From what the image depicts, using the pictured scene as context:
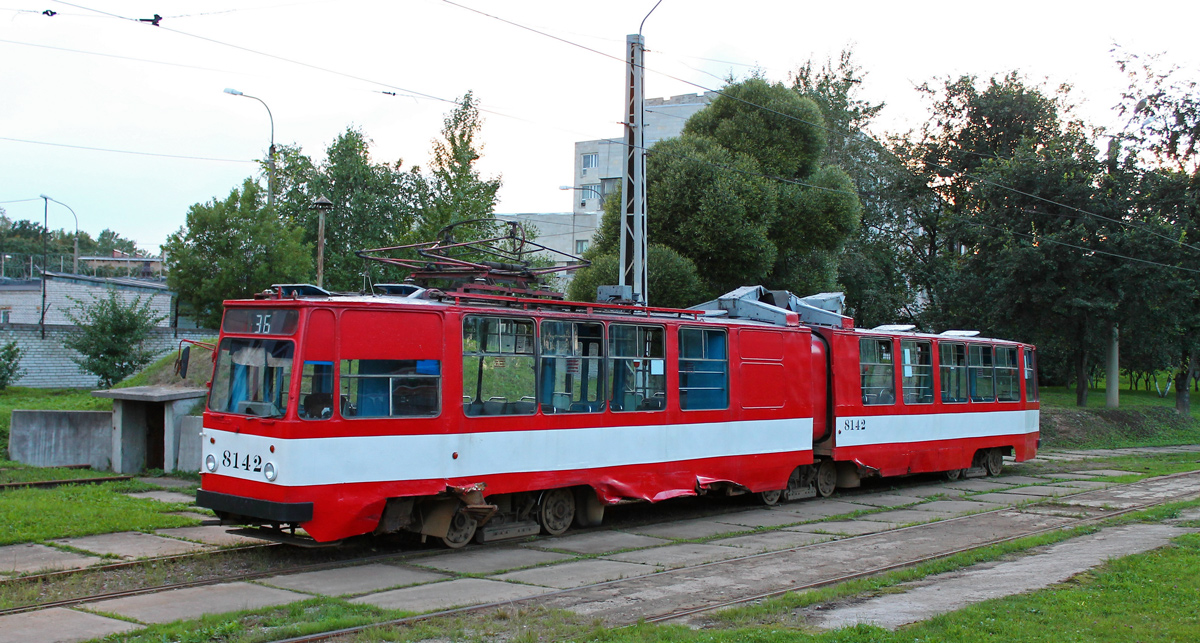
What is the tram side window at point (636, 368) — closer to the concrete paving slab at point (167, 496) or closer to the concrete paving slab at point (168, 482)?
the concrete paving slab at point (167, 496)

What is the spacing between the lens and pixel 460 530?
11.2 m

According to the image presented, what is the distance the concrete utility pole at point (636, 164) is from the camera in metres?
17.4

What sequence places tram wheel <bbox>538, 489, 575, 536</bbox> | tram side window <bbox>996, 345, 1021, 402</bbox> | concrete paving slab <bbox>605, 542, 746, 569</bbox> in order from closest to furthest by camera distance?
concrete paving slab <bbox>605, 542, 746, 569</bbox>
tram wheel <bbox>538, 489, 575, 536</bbox>
tram side window <bbox>996, 345, 1021, 402</bbox>

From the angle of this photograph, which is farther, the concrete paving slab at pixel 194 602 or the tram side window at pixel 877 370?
the tram side window at pixel 877 370

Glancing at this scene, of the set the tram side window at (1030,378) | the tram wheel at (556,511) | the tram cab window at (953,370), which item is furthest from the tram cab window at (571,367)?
the tram side window at (1030,378)

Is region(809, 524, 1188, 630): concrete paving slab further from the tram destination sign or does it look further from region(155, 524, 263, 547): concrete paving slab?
region(155, 524, 263, 547): concrete paving slab

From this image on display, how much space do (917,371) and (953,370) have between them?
1.48m

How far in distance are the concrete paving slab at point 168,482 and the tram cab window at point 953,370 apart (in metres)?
14.4

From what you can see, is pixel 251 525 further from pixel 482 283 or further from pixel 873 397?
pixel 873 397

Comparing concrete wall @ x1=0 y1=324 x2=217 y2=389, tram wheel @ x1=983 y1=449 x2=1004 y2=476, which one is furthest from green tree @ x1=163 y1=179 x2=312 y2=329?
tram wheel @ x1=983 y1=449 x2=1004 y2=476

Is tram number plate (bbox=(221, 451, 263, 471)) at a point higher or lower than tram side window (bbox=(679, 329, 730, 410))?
lower

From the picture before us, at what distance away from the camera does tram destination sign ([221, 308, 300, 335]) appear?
396 inches

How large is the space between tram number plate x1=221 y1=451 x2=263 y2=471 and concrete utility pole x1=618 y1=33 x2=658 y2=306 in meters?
8.51

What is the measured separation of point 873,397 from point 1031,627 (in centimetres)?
1023
